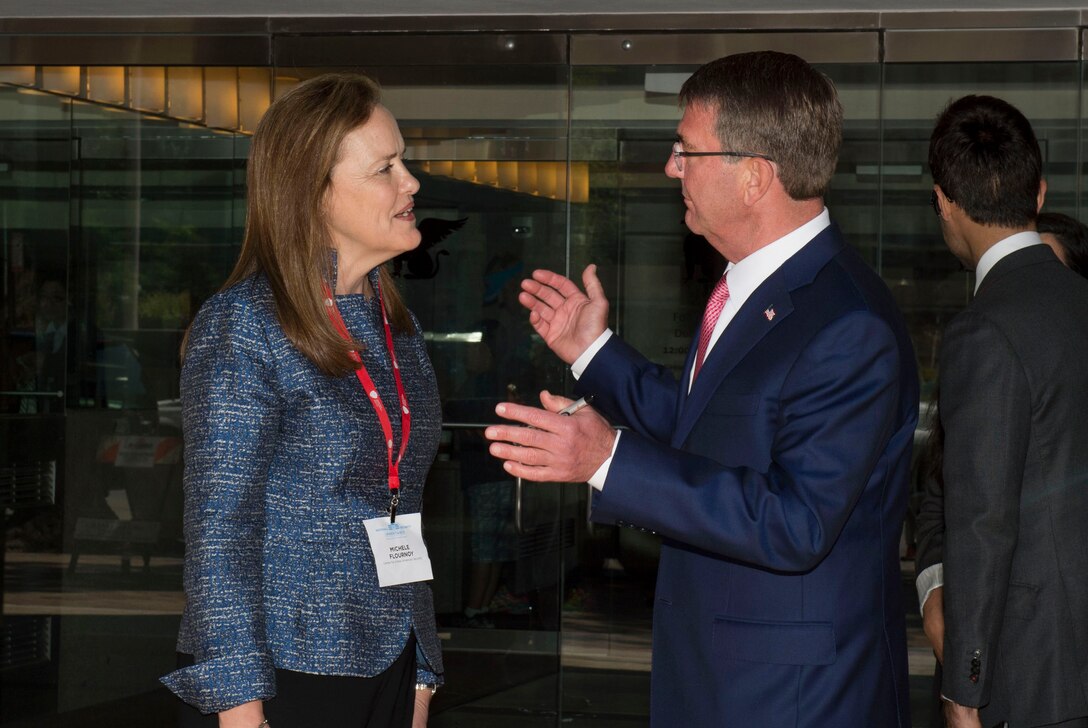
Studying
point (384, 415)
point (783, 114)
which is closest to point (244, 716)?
point (384, 415)

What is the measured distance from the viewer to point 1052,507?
8.77 feet

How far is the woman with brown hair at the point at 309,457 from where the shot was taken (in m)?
2.22

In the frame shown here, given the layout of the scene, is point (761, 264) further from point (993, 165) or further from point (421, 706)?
point (421, 706)

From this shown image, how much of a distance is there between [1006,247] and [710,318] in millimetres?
746

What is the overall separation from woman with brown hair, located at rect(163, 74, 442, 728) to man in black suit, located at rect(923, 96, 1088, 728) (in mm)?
1060

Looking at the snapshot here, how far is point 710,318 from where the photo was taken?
264cm

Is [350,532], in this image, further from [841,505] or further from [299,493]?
[841,505]

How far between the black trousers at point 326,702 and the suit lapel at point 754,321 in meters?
0.71

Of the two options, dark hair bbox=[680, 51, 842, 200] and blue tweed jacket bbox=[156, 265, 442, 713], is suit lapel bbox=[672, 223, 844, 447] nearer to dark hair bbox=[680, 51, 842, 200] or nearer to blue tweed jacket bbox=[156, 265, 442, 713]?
dark hair bbox=[680, 51, 842, 200]

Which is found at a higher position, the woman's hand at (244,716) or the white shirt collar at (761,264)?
the white shirt collar at (761,264)

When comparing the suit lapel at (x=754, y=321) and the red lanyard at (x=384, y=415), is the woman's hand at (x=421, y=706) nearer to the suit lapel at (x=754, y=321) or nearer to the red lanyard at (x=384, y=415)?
the red lanyard at (x=384, y=415)

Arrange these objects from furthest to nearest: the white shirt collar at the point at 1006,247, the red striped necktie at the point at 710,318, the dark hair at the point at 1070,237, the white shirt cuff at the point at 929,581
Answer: the dark hair at the point at 1070,237 < the white shirt cuff at the point at 929,581 < the white shirt collar at the point at 1006,247 < the red striped necktie at the point at 710,318

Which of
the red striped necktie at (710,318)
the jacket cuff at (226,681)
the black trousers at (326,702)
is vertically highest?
the red striped necktie at (710,318)

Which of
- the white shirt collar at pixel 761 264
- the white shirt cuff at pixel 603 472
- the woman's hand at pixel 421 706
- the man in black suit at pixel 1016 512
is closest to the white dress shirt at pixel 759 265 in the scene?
the white shirt collar at pixel 761 264
